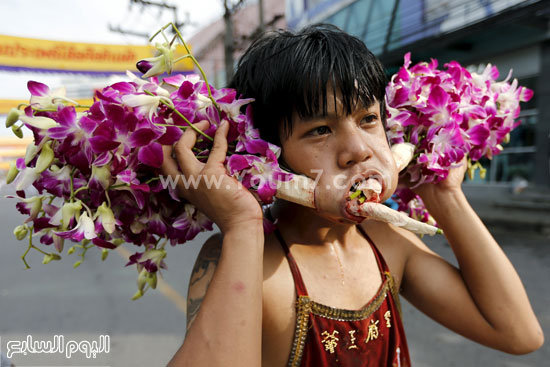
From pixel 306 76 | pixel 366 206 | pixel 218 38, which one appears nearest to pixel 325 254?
pixel 366 206

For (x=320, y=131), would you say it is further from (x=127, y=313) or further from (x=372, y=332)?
(x=127, y=313)

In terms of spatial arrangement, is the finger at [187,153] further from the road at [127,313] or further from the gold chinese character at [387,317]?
the road at [127,313]

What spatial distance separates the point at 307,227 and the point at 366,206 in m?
0.33

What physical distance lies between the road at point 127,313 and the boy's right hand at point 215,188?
6.87ft

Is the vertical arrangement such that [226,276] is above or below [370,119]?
below

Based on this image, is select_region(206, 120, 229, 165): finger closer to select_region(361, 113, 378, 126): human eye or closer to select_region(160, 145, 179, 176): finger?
select_region(160, 145, 179, 176): finger

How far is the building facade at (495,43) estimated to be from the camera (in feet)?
26.7

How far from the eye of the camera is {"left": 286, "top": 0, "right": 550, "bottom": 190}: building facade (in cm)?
812

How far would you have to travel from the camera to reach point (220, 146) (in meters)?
0.95

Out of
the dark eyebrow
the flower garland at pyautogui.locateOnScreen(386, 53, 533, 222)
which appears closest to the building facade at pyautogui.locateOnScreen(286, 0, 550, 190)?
the flower garland at pyautogui.locateOnScreen(386, 53, 533, 222)

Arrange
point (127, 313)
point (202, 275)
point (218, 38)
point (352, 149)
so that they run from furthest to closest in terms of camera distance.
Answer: point (218, 38), point (127, 313), point (202, 275), point (352, 149)

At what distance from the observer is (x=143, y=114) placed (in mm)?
863

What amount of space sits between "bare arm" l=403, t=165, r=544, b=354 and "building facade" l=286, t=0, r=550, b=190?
7.53 m

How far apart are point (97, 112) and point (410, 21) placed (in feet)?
35.7
